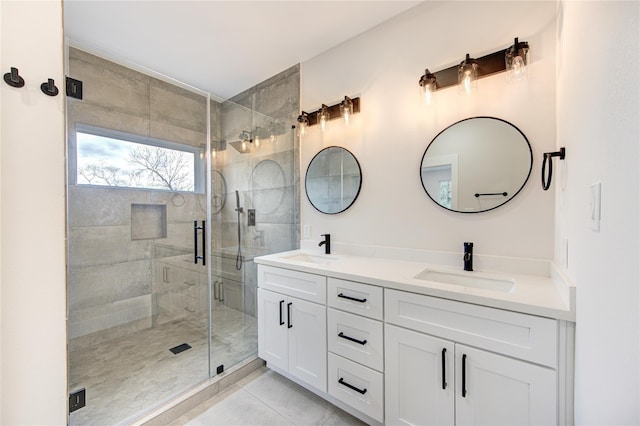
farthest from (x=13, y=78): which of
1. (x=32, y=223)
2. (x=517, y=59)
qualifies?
(x=517, y=59)

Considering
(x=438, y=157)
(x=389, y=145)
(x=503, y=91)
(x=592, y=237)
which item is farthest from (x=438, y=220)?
(x=592, y=237)

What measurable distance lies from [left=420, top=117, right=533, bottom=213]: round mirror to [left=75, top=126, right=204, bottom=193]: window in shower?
7.41ft

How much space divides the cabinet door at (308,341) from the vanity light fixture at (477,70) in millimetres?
1647

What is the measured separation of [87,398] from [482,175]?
2.98m

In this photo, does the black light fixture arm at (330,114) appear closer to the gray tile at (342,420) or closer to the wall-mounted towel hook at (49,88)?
the wall-mounted towel hook at (49,88)

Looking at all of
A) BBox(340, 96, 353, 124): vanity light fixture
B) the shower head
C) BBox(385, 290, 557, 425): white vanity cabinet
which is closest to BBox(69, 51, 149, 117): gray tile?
the shower head

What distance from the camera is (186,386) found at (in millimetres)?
1787

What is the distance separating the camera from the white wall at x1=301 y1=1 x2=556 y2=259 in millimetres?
1434

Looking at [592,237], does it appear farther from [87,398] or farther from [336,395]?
[87,398]

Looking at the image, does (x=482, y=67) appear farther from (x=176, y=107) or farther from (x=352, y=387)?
(x=176, y=107)

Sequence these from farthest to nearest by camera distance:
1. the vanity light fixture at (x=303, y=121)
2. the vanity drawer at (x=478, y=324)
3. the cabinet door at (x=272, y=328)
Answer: the vanity light fixture at (x=303, y=121), the cabinet door at (x=272, y=328), the vanity drawer at (x=478, y=324)

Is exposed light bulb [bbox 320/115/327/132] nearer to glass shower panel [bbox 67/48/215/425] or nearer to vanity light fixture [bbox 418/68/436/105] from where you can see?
vanity light fixture [bbox 418/68/436/105]

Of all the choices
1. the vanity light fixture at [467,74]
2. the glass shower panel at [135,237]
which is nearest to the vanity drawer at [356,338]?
the glass shower panel at [135,237]

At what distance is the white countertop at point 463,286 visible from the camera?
1.01m
